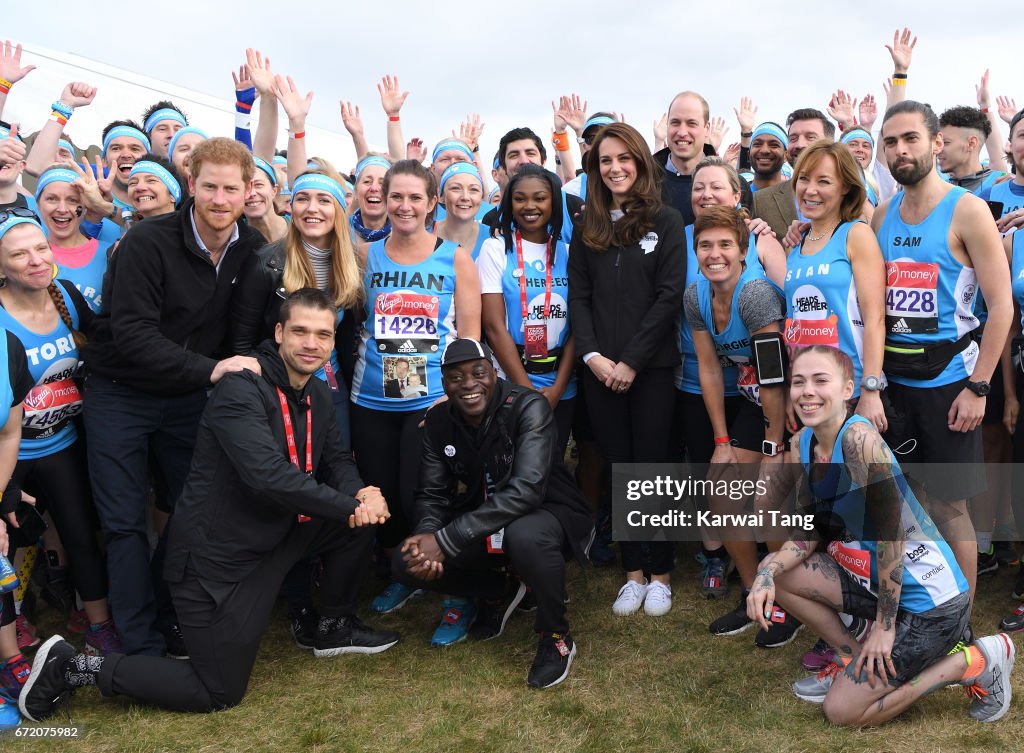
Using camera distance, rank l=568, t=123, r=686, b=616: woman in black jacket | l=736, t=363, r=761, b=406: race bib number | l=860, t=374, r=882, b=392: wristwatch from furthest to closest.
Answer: l=568, t=123, r=686, b=616: woman in black jacket
l=736, t=363, r=761, b=406: race bib number
l=860, t=374, r=882, b=392: wristwatch

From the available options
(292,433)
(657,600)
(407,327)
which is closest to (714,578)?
(657,600)

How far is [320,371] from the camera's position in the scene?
464cm

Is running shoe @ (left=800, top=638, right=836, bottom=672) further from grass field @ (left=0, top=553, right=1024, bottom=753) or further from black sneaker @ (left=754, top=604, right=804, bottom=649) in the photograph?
Result: black sneaker @ (left=754, top=604, right=804, bottom=649)

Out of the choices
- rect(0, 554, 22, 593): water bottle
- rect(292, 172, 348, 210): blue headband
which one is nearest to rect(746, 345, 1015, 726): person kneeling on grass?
rect(292, 172, 348, 210): blue headband

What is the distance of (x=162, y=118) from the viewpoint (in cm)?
627

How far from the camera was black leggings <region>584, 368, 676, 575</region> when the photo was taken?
15.2 feet

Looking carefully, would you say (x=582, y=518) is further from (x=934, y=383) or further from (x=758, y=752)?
(x=934, y=383)

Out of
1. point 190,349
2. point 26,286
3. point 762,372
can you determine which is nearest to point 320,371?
point 190,349

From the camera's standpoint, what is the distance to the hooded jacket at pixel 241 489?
376 centimetres

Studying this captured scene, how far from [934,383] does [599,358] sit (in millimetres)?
1670

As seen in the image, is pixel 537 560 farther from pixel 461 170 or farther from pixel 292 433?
pixel 461 170


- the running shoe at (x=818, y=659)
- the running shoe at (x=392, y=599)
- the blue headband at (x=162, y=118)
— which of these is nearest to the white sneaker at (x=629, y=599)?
the running shoe at (x=818, y=659)

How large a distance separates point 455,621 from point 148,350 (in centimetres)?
212

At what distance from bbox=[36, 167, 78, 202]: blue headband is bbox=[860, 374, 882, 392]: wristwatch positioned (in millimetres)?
4483
